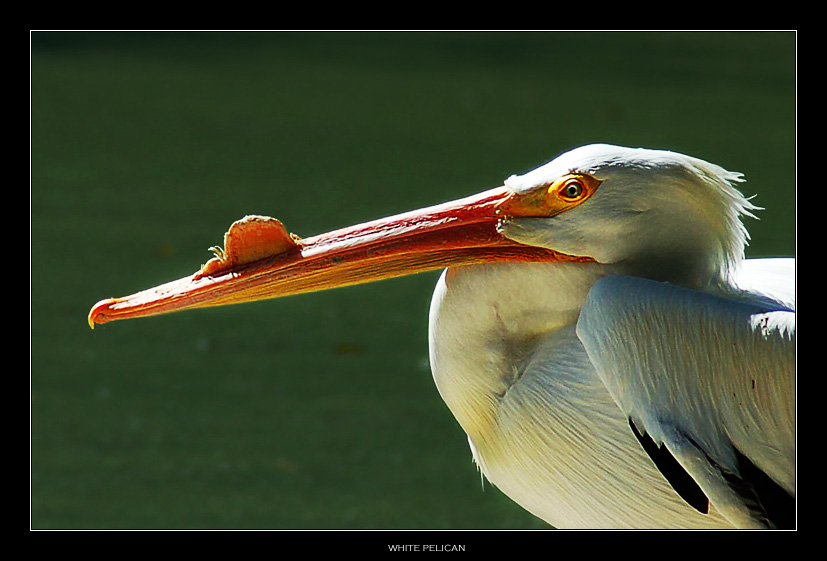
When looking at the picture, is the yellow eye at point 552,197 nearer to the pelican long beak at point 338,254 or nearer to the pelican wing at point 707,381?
the pelican long beak at point 338,254

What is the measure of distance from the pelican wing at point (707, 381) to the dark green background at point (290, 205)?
130 cm

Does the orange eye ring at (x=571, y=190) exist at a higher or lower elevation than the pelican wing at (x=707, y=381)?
higher

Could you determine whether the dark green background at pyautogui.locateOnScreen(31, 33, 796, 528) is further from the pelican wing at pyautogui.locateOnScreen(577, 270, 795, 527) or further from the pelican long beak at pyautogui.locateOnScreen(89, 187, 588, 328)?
the pelican wing at pyautogui.locateOnScreen(577, 270, 795, 527)

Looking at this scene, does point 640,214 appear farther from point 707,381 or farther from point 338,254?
point 338,254

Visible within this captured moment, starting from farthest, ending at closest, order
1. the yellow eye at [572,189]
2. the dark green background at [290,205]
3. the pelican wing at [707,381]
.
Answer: the dark green background at [290,205] → the yellow eye at [572,189] → the pelican wing at [707,381]

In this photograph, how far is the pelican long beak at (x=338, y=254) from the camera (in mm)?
1875

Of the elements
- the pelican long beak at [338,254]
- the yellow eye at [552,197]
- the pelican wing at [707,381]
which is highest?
the yellow eye at [552,197]

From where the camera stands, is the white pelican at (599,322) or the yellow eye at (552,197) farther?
the yellow eye at (552,197)

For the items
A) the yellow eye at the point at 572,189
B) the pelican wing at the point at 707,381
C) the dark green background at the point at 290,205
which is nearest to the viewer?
the pelican wing at the point at 707,381

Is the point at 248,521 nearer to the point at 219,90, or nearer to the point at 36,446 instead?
the point at 36,446

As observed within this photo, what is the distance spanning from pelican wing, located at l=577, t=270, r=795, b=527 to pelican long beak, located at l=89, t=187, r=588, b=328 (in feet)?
0.72

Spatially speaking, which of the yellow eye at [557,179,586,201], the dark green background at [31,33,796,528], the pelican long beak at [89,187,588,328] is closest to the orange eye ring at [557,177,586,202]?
the yellow eye at [557,179,586,201]

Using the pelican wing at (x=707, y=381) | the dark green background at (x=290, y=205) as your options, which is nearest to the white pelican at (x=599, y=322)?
the pelican wing at (x=707, y=381)

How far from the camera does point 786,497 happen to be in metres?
1.71
